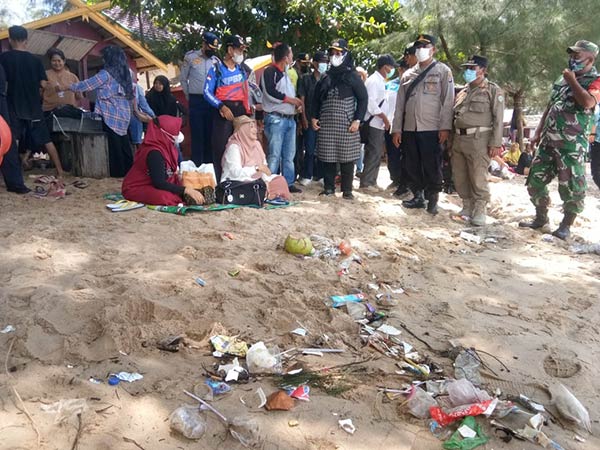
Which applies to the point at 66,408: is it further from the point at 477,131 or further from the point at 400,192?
the point at 400,192

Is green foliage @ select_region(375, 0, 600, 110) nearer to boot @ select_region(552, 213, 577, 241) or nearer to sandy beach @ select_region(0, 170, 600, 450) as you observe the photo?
boot @ select_region(552, 213, 577, 241)

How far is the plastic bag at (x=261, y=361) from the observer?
256 cm

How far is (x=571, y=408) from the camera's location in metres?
2.40

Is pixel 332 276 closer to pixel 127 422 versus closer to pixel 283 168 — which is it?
pixel 127 422

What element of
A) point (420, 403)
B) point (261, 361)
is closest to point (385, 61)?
point (261, 361)

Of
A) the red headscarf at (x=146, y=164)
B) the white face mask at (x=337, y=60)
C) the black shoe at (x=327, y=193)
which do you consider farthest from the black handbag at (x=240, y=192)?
the white face mask at (x=337, y=60)

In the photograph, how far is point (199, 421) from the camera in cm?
211

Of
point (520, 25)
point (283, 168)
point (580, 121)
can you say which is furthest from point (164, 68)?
point (580, 121)

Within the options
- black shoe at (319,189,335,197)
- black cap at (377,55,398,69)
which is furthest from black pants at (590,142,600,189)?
black shoe at (319,189,335,197)

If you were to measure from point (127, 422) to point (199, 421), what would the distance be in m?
0.28

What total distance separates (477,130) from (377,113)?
168 cm

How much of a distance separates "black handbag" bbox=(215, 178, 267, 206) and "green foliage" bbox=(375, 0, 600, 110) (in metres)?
7.43

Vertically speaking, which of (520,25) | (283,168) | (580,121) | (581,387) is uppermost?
(520,25)

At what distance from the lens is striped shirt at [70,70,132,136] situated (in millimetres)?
6242
